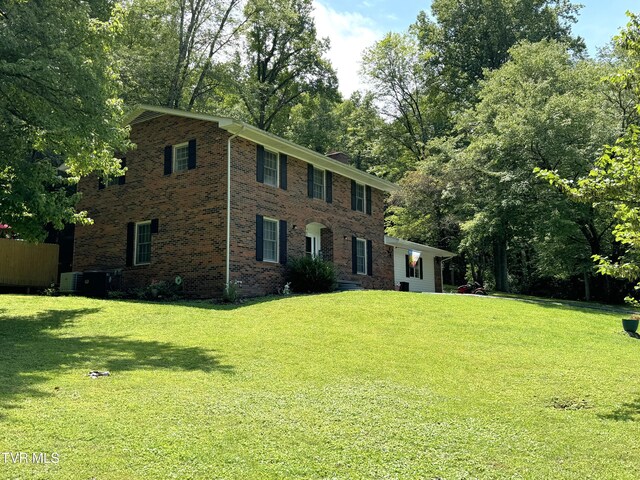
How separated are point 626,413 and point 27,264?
800 inches

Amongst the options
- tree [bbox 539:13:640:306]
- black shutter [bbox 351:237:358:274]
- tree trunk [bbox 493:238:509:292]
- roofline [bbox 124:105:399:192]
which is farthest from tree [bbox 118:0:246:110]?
tree [bbox 539:13:640:306]

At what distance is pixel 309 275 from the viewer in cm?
1861

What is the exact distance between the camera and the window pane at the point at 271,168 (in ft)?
61.7

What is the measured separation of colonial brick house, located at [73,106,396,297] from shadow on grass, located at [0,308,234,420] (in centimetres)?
641

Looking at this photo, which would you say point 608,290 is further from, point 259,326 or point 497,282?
point 259,326

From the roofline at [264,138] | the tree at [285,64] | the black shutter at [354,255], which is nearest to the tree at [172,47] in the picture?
the tree at [285,64]

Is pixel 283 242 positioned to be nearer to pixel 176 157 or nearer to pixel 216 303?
pixel 216 303

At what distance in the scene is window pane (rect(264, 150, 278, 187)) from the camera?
18797mm

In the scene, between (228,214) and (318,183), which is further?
(318,183)

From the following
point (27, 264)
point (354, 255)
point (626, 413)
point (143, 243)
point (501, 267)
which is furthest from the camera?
point (501, 267)

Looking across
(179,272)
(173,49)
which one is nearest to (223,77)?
(173,49)

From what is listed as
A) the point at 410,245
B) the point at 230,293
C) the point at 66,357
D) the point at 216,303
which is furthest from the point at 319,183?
the point at 66,357

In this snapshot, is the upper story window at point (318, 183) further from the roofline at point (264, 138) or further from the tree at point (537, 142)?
the tree at point (537, 142)

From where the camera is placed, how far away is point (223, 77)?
3152 centimetres
